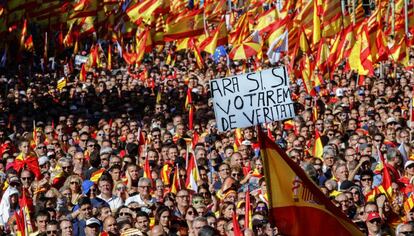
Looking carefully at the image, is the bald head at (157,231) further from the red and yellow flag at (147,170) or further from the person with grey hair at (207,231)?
the red and yellow flag at (147,170)

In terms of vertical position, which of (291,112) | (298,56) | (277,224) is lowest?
(277,224)

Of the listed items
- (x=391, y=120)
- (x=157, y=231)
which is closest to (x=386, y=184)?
(x=157, y=231)

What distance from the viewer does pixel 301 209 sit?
911cm

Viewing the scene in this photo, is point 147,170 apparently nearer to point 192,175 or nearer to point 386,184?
point 192,175

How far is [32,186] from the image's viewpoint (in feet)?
43.7

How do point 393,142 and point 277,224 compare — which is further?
point 393,142

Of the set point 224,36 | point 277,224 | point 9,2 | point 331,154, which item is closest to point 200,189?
point 331,154

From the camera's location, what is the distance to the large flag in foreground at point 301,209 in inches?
357

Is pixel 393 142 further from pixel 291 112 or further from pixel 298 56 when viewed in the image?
pixel 298 56

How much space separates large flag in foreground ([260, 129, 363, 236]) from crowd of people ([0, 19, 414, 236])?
84 centimetres

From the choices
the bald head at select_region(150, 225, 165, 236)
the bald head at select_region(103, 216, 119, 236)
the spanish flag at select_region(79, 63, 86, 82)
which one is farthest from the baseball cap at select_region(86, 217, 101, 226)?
the spanish flag at select_region(79, 63, 86, 82)

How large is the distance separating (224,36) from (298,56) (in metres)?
1.65

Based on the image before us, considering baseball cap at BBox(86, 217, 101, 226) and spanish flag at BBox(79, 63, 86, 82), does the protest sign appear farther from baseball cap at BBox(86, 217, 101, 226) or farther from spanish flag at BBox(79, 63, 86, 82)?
baseball cap at BBox(86, 217, 101, 226)

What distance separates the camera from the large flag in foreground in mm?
9062
